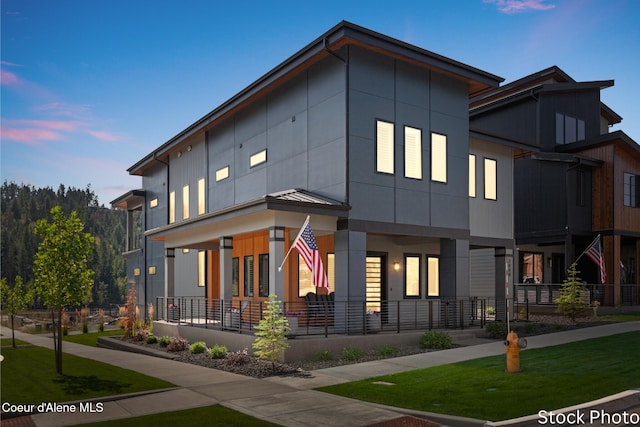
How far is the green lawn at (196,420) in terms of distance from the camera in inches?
384

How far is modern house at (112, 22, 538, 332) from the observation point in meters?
18.2

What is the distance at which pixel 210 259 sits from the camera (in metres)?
27.8

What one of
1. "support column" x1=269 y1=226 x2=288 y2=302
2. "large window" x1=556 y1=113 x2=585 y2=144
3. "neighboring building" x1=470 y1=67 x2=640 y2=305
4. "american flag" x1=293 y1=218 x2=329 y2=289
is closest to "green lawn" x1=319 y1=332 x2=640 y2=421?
"american flag" x1=293 y1=218 x2=329 y2=289

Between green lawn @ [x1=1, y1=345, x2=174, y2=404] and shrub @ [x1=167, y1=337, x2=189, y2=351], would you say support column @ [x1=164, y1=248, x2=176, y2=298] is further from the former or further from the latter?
green lawn @ [x1=1, y1=345, x2=174, y2=404]

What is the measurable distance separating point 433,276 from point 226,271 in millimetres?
8523

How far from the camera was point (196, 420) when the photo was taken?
32.9ft

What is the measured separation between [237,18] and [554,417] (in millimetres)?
27986

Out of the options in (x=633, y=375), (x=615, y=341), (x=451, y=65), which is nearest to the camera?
(x=633, y=375)

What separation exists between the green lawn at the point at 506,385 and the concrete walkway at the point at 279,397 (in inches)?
21.3

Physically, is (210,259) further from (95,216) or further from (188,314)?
(95,216)

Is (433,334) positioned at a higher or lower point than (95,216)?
lower

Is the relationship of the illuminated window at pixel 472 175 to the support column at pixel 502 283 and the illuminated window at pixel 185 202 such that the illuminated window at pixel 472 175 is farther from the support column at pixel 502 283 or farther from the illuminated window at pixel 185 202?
the illuminated window at pixel 185 202

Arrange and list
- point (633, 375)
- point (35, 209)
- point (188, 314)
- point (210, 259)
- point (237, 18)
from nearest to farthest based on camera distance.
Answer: point (633, 375)
point (210, 259)
point (188, 314)
point (237, 18)
point (35, 209)

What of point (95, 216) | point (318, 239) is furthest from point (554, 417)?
point (95, 216)
